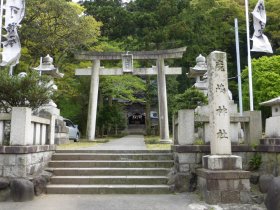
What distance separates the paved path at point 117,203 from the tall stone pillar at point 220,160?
27cm

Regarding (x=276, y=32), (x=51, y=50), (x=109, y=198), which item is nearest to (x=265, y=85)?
(x=276, y=32)

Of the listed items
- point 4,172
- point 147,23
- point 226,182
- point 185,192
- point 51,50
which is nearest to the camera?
point 226,182

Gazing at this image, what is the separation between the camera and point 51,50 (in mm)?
22062

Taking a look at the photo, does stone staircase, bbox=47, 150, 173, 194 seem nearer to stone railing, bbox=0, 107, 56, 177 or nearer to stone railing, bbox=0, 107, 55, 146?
stone railing, bbox=0, 107, 56, 177

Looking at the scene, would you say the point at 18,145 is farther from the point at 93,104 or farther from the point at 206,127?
the point at 93,104

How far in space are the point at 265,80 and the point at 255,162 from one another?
16.6 meters

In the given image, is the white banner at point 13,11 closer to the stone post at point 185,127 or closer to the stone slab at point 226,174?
the stone post at point 185,127

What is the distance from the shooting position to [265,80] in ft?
75.5

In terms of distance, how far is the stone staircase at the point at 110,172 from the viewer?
7.70 m

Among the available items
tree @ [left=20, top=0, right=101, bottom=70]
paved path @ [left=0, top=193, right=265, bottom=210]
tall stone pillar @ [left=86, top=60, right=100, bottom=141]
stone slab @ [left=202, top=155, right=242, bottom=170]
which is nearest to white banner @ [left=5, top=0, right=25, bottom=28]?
tall stone pillar @ [left=86, top=60, right=100, bottom=141]

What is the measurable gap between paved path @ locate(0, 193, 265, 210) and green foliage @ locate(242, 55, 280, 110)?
17.6m

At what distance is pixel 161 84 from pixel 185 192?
34.4ft

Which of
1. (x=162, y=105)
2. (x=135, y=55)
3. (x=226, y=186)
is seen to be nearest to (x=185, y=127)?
(x=226, y=186)

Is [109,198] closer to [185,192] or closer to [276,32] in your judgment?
[185,192]
